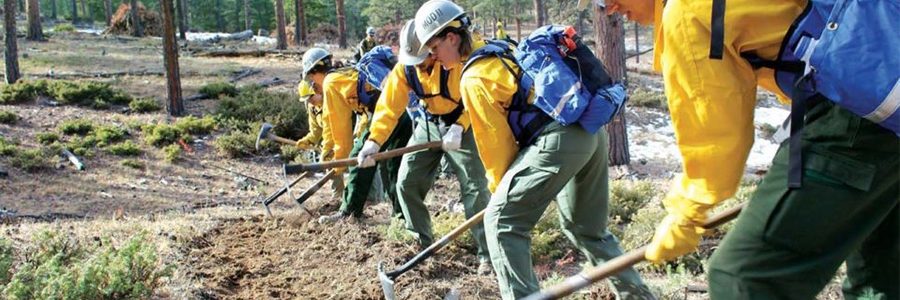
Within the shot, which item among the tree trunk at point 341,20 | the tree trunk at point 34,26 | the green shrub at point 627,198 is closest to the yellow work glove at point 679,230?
the green shrub at point 627,198

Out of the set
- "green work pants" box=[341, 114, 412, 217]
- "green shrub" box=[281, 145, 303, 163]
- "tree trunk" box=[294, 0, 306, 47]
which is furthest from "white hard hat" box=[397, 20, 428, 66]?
"tree trunk" box=[294, 0, 306, 47]

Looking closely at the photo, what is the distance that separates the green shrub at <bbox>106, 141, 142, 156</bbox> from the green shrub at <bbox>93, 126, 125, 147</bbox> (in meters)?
0.27

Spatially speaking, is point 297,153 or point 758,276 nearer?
point 758,276

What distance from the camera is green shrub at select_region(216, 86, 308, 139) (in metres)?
13.8

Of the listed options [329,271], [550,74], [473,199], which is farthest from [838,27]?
[329,271]

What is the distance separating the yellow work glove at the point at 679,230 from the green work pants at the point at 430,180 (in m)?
2.49

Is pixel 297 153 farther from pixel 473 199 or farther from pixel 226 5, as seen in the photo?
pixel 226 5

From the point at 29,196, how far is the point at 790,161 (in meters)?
10.8

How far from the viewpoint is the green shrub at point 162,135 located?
1294 centimetres

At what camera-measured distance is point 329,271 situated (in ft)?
18.1

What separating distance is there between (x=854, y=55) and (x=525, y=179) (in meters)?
1.91

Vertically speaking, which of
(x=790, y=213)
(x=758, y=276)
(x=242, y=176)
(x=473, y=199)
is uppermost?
(x=790, y=213)

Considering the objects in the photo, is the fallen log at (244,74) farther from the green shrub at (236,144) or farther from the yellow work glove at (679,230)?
the yellow work glove at (679,230)

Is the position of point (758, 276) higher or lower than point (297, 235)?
higher
